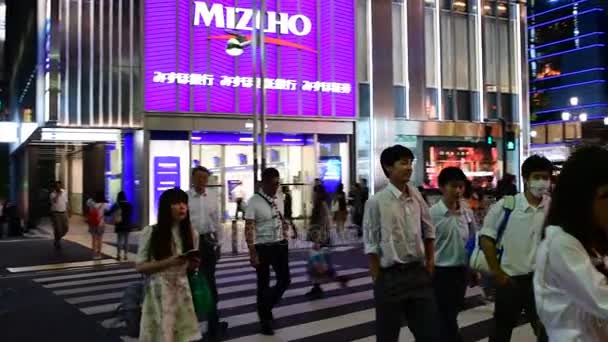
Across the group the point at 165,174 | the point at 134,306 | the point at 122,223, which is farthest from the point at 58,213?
the point at 134,306

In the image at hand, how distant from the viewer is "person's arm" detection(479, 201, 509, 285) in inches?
194

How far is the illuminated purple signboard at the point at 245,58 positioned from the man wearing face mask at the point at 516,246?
1846cm

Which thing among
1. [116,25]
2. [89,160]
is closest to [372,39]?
[116,25]

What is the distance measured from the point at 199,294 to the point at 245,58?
838 inches

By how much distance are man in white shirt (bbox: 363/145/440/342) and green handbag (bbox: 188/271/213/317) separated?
1498 millimetres

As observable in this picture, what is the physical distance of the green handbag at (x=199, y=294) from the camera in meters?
5.39

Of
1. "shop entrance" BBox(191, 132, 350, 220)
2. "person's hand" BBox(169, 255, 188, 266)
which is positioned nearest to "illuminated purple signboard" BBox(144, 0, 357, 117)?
"shop entrance" BBox(191, 132, 350, 220)

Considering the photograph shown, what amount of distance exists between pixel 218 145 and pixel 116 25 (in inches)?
242

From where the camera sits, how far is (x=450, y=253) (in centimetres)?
574

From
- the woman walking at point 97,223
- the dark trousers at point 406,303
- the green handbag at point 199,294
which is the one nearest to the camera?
the dark trousers at point 406,303

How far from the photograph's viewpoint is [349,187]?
91.6ft

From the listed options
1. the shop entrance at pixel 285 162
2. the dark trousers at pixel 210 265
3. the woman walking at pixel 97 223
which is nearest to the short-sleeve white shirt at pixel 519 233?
the dark trousers at pixel 210 265

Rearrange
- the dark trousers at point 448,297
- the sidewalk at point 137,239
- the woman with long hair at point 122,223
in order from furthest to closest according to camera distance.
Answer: the sidewalk at point 137,239
the woman with long hair at point 122,223
the dark trousers at point 448,297

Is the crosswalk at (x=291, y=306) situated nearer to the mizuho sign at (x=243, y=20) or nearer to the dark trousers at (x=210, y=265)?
the dark trousers at (x=210, y=265)
